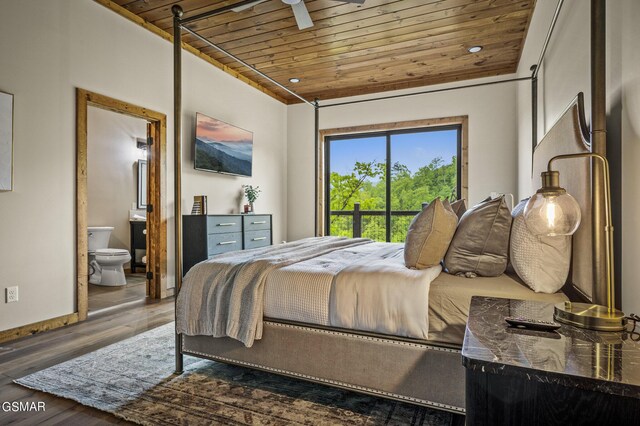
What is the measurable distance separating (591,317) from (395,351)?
89 cm

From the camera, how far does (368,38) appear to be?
13.8 ft

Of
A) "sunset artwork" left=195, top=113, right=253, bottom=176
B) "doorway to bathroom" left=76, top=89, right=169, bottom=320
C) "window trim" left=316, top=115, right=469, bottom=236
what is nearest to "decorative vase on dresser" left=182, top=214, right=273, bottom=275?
"doorway to bathroom" left=76, top=89, right=169, bottom=320

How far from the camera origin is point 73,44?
3.23 metres

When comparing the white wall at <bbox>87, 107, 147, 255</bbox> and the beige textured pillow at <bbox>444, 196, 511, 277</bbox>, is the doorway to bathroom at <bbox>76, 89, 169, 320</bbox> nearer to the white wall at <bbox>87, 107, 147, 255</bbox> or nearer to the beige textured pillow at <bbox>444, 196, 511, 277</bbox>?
the white wall at <bbox>87, 107, 147, 255</bbox>

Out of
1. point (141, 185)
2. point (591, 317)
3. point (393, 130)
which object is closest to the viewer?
point (591, 317)

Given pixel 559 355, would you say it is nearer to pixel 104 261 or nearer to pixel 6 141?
pixel 6 141

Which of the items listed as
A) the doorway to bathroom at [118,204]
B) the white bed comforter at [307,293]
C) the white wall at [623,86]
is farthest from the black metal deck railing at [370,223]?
the white wall at [623,86]

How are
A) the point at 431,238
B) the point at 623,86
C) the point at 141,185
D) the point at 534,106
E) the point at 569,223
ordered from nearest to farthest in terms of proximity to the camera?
the point at 569,223
the point at 623,86
the point at 431,238
the point at 534,106
the point at 141,185

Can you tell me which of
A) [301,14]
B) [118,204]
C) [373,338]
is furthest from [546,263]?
[118,204]

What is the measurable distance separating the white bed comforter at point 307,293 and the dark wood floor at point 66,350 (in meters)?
0.63

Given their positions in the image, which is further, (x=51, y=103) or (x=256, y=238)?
(x=256, y=238)

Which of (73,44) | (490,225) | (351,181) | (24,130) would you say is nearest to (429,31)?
(351,181)

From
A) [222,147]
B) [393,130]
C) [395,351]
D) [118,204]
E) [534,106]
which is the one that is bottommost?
[395,351]

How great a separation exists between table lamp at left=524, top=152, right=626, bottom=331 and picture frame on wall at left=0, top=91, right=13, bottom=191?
341cm
